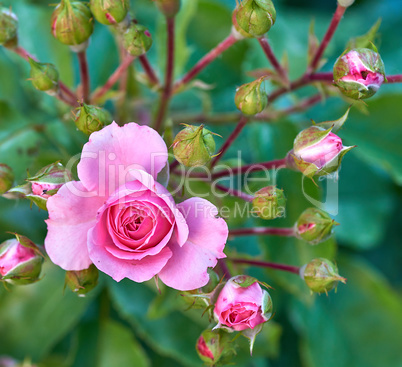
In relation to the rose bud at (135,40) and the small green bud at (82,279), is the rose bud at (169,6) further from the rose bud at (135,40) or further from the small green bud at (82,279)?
the small green bud at (82,279)

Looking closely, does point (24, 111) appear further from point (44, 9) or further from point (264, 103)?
Answer: point (264, 103)

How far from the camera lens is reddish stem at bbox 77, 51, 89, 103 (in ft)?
3.57

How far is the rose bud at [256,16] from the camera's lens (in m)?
0.93

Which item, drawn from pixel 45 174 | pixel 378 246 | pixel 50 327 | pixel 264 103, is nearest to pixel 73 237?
pixel 45 174

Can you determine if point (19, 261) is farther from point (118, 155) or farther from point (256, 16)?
point (256, 16)

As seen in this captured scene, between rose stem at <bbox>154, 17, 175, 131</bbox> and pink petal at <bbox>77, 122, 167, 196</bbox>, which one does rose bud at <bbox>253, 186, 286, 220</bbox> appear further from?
rose stem at <bbox>154, 17, 175, 131</bbox>

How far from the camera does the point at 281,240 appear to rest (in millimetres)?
1274

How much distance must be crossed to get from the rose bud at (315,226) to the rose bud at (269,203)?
88 millimetres

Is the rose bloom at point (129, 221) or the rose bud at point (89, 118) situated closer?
the rose bloom at point (129, 221)

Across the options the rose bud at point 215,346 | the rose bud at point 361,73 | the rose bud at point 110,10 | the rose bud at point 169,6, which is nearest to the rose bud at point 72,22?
the rose bud at point 110,10

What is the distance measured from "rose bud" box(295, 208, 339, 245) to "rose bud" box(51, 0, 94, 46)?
0.59 meters

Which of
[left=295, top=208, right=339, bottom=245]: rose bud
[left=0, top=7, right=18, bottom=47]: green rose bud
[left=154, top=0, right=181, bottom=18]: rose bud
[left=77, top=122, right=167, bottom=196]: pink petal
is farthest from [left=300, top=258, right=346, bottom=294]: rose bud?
[left=0, top=7, right=18, bottom=47]: green rose bud

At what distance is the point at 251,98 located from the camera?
0.94m

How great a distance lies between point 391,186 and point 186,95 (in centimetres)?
78
